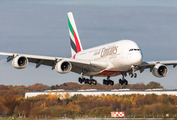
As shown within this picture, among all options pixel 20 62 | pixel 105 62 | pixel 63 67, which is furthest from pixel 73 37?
pixel 20 62

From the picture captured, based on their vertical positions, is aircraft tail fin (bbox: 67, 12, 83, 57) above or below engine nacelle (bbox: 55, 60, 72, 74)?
above

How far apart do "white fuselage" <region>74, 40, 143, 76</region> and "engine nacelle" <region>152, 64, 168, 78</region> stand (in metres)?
5.25

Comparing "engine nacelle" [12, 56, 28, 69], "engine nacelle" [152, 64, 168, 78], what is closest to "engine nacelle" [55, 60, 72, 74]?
"engine nacelle" [12, 56, 28, 69]

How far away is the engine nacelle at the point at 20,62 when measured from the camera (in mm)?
41812

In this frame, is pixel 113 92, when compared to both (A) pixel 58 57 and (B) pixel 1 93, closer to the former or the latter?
(B) pixel 1 93

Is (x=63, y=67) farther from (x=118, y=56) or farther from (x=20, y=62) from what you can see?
(x=118, y=56)

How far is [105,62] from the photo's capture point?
44719 millimetres

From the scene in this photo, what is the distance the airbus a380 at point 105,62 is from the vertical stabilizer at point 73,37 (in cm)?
853

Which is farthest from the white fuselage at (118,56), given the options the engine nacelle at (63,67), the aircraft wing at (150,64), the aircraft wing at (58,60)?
the engine nacelle at (63,67)

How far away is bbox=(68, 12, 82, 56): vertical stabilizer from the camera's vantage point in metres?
60.4

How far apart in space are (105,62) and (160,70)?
27.3ft

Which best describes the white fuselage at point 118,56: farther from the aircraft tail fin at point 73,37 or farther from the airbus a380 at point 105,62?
the aircraft tail fin at point 73,37

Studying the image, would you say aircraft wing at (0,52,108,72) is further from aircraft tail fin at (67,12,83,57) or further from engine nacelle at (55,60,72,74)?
aircraft tail fin at (67,12,83,57)

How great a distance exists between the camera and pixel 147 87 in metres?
79.2
